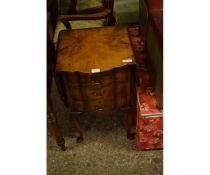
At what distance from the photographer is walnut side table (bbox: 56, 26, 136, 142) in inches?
60.0

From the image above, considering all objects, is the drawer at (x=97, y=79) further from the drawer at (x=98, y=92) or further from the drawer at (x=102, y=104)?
the drawer at (x=102, y=104)

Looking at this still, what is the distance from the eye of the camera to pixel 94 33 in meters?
1.77

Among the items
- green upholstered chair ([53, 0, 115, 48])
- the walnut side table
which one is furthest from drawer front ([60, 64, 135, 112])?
green upholstered chair ([53, 0, 115, 48])

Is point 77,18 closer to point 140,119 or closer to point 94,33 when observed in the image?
point 94,33

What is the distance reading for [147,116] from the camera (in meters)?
1.63

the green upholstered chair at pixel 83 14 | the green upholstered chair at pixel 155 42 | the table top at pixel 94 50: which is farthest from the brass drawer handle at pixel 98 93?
the green upholstered chair at pixel 83 14

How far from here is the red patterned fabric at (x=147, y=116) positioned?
1.64m

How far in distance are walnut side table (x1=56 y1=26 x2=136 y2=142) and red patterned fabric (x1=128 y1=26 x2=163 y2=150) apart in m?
0.08

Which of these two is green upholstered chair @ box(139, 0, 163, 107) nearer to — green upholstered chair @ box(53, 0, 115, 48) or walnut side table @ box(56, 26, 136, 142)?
walnut side table @ box(56, 26, 136, 142)

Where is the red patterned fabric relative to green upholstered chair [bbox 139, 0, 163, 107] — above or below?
below

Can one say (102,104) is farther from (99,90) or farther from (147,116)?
(147,116)

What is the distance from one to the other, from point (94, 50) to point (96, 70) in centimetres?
19

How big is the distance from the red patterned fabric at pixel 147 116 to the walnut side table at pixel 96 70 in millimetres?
77
